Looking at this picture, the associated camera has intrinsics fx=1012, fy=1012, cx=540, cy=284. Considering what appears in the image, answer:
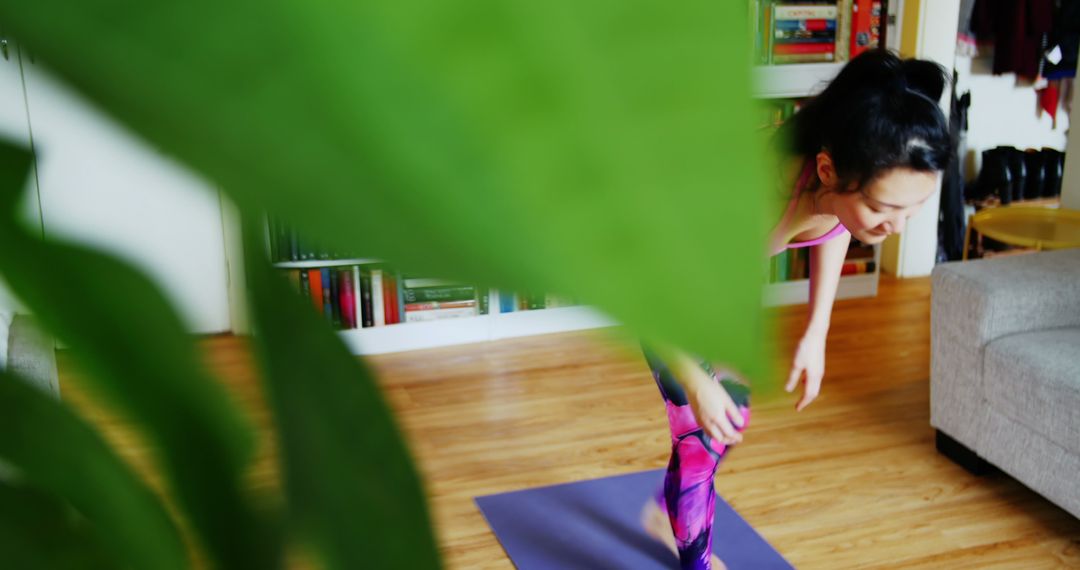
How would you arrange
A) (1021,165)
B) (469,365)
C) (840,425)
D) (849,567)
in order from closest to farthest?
(849,567) → (840,425) → (469,365) → (1021,165)

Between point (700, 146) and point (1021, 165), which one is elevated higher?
point (700, 146)

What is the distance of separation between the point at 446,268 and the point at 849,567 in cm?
226

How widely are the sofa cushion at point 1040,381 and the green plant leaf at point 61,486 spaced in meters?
2.27

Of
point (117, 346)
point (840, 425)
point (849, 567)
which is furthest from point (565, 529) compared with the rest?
point (117, 346)

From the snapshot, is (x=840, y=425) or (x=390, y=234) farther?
(x=840, y=425)

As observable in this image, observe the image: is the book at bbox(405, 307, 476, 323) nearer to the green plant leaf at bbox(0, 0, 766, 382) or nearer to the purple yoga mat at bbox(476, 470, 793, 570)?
the purple yoga mat at bbox(476, 470, 793, 570)

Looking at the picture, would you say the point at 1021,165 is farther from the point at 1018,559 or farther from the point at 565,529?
the point at 565,529

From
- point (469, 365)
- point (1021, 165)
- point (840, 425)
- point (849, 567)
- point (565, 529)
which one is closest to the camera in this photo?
point (849, 567)

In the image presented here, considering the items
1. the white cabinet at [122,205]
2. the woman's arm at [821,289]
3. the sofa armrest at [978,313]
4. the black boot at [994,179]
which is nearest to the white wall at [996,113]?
the black boot at [994,179]

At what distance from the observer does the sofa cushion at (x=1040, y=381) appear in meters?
2.09

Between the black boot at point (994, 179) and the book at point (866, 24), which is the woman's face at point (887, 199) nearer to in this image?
the book at point (866, 24)

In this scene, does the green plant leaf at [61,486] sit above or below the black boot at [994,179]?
above

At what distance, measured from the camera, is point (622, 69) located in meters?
0.06

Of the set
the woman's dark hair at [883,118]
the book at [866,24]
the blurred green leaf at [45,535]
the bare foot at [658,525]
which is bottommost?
the bare foot at [658,525]
